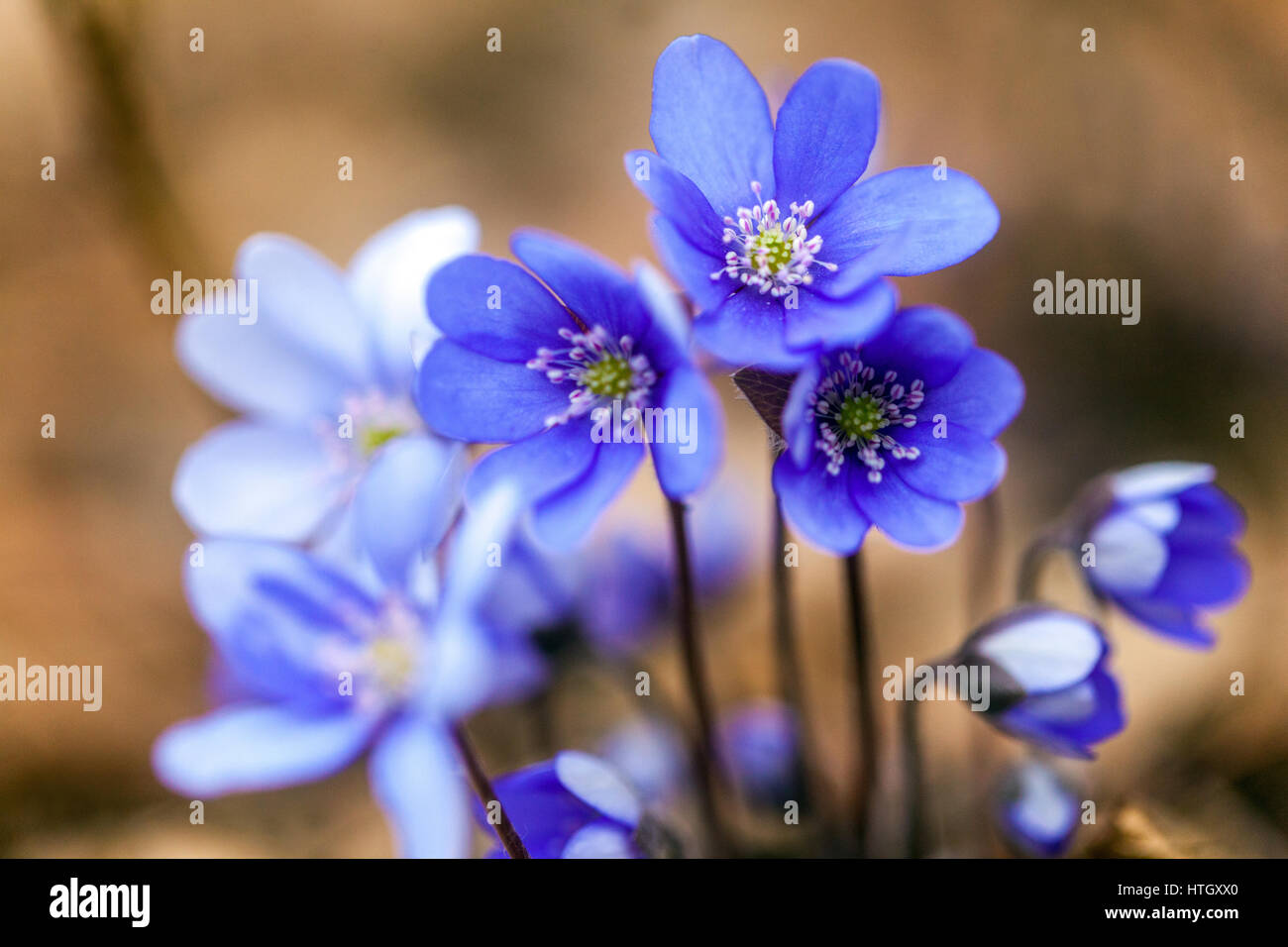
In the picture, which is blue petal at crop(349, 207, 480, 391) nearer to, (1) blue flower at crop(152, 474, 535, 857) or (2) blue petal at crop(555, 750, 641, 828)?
(1) blue flower at crop(152, 474, 535, 857)

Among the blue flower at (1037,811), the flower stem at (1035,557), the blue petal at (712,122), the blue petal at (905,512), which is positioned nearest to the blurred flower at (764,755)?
the blue flower at (1037,811)

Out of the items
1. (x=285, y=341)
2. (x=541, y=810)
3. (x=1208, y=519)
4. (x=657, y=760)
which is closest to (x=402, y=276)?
(x=285, y=341)

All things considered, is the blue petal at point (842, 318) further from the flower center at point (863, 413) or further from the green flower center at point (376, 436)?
the green flower center at point (376, 436)

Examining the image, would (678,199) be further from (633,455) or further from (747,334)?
(633,455)

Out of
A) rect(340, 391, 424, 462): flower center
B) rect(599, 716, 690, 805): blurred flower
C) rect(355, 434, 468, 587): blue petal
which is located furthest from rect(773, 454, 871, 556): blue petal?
rect(599, 716, 690, 805): blurred flower
